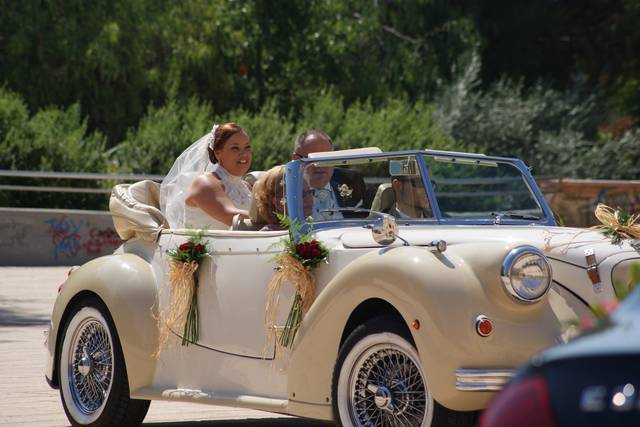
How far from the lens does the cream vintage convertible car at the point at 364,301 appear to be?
5.70 meters

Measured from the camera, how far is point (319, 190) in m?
7.09

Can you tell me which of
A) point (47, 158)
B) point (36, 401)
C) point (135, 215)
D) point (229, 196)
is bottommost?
point (36, 401)

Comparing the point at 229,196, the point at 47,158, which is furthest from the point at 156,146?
the point at 229,196

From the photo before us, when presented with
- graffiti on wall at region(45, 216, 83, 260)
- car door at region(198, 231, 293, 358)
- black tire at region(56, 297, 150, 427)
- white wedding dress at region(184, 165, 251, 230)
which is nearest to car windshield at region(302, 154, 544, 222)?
car door at region(198, 231, 293, 358)

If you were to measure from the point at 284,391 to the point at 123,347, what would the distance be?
48.2 inches

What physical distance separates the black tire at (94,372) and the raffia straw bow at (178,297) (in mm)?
324

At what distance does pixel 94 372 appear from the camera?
7.70 meters

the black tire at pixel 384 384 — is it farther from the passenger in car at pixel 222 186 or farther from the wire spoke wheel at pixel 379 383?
the passenger in car at pixel 222 186

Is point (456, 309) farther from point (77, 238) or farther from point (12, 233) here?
point (77, 238)

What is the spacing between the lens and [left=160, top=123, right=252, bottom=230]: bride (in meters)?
7.85

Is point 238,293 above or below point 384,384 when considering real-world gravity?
above

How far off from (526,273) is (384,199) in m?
1.52

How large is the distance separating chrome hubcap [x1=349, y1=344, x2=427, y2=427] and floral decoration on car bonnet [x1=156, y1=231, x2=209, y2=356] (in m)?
1.35

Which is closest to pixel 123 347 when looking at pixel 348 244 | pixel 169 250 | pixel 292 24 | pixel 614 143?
pixel 169 250
